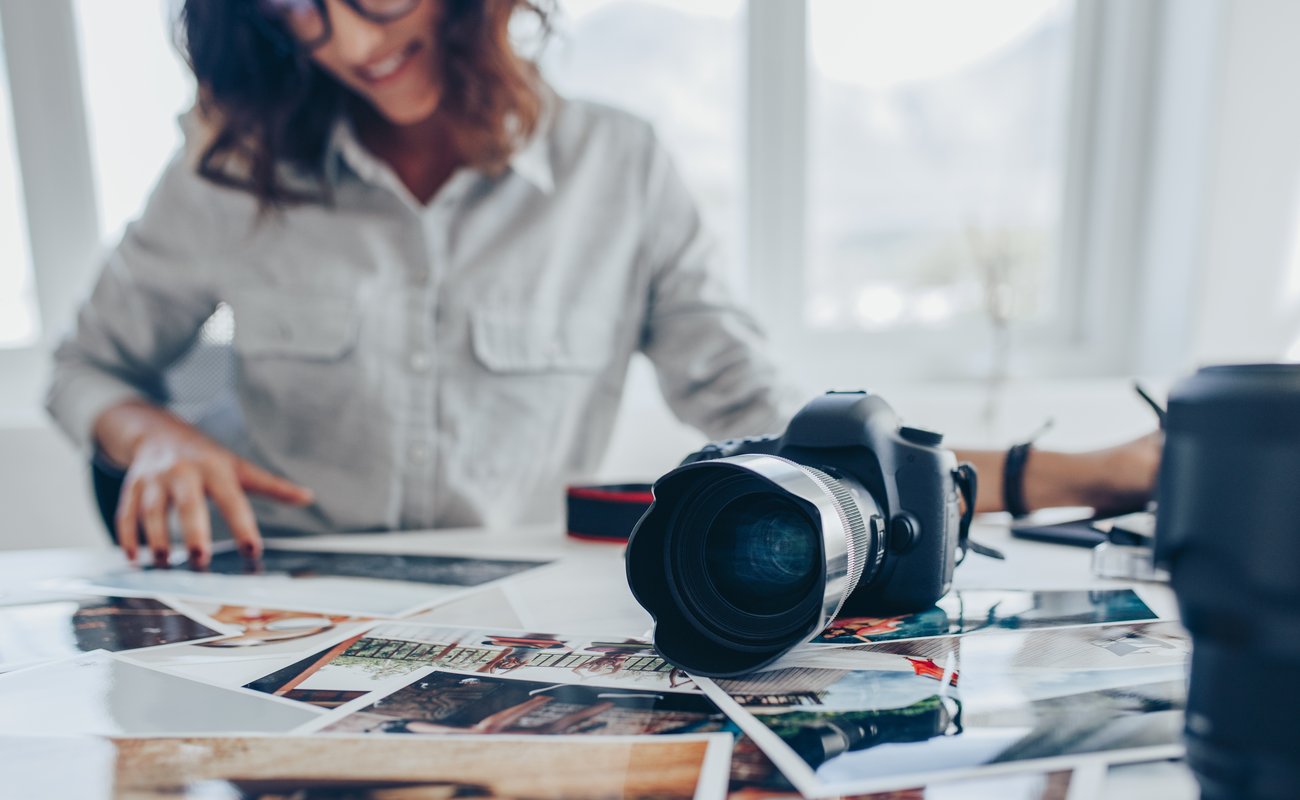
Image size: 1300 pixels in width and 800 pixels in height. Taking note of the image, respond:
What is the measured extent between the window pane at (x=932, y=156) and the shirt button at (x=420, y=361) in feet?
2.77

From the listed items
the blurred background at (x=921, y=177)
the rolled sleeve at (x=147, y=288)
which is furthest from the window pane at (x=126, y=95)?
the rolled sleeve at (x=147, y=288)

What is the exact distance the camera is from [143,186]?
1.35 metres

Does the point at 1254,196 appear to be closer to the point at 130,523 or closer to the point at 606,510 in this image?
the point at 606,510

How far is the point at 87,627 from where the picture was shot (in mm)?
467

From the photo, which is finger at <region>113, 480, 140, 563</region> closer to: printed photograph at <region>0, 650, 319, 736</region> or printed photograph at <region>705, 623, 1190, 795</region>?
printed photograph at <region>0, 650, 319, 736</region>

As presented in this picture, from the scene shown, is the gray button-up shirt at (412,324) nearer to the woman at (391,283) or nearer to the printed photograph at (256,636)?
the woman at (391,283)

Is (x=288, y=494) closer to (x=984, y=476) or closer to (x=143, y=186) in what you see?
(x=984, y=476)

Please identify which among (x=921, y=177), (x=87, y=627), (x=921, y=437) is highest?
(x=921, y=177)

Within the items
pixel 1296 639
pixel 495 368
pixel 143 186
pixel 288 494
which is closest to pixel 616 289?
pixel 495 368

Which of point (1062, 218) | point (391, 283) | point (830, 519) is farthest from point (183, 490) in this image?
point (1062, 218)

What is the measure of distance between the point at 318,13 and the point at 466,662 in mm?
634

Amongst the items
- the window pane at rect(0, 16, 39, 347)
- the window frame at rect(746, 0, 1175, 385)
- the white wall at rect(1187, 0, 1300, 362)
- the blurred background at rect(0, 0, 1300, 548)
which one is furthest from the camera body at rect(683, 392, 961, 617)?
the window pane at rect(0, 16, 39, 347)

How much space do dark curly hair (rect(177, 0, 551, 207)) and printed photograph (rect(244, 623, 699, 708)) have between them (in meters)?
0.60

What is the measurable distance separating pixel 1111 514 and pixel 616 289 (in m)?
0.55
